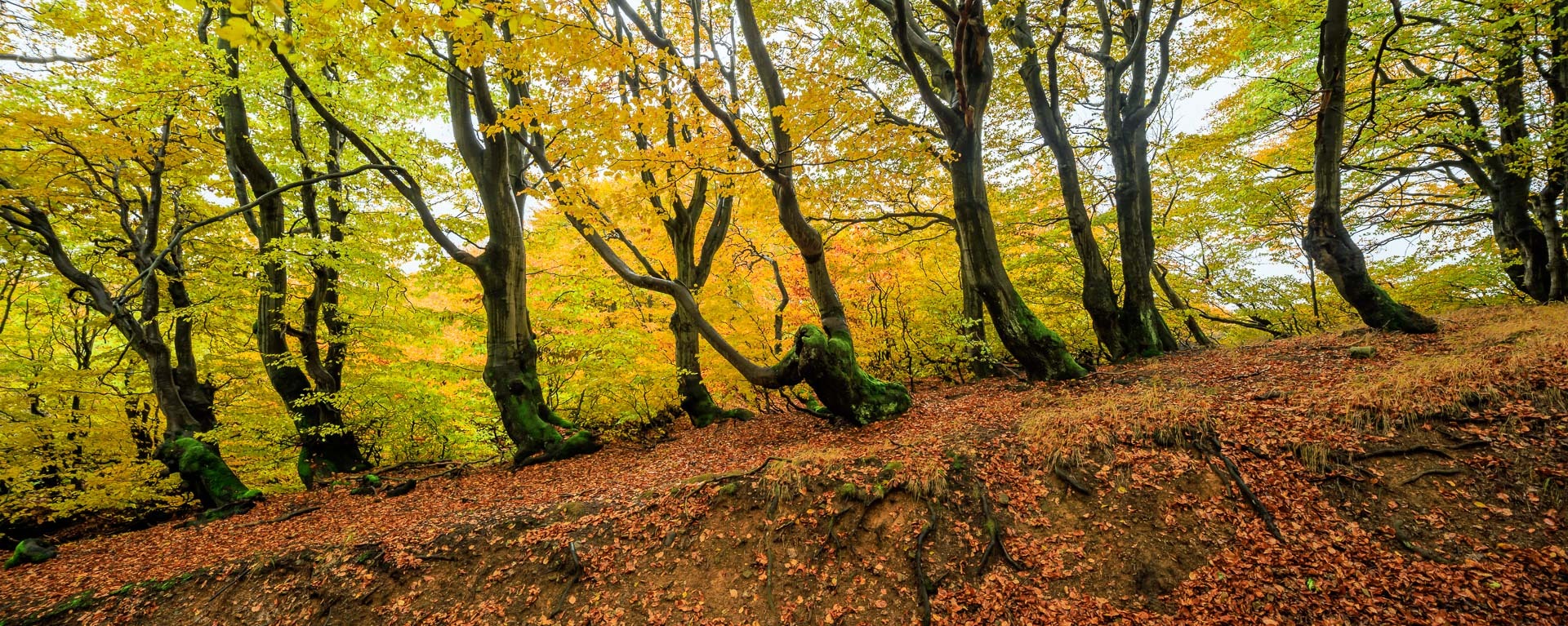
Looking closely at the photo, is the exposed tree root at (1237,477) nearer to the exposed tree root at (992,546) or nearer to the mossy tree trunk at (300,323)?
the exposed tree root at (992,546)

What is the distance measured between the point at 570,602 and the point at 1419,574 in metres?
5.44

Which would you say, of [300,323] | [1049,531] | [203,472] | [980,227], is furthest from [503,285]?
[1049,531]

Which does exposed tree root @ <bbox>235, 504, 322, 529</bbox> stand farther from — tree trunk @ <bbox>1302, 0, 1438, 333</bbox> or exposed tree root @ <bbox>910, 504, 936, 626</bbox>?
tree trunk @ <bbox>1302, 0, 1438, 333</bbox>

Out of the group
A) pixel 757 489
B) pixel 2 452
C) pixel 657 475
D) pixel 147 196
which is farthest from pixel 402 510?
pixel 147 196

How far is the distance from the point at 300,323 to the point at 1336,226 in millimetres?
Result: 15279

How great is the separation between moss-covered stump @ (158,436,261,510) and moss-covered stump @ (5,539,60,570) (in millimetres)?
1300

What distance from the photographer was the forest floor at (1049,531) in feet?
10.0

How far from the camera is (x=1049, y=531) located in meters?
3.84

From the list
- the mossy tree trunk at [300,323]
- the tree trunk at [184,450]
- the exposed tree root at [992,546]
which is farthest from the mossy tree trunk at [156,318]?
the exposed tree root at [992,546]

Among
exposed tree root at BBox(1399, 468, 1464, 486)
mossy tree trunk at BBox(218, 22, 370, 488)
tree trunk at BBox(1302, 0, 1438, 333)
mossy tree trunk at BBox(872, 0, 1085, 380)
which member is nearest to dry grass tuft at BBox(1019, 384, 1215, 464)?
exposed tree root at BBox(1399, 468, 1464, 486)

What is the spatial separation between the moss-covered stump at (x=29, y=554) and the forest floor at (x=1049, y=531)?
607 mm

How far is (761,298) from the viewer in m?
12.9

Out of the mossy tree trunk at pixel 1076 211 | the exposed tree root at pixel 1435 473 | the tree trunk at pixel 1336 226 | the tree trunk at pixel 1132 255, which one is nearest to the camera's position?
the exposed tree root at pixel 1435 473

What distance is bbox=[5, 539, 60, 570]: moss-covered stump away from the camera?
597 centimetres
